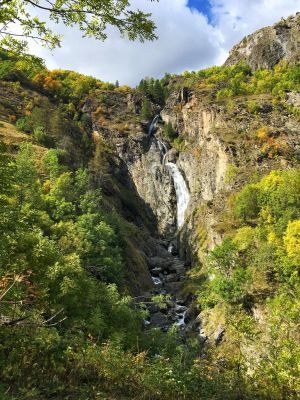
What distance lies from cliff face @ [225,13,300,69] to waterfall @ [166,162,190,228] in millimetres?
58937

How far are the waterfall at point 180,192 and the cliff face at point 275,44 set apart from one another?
193 feet

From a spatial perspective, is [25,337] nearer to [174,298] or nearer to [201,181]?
[174,298]

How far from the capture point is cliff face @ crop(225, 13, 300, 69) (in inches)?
4833

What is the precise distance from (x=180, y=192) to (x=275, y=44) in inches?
2831

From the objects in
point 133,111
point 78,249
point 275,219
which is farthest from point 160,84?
point 78,249

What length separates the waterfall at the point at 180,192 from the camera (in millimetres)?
96481

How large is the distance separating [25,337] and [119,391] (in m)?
2.83

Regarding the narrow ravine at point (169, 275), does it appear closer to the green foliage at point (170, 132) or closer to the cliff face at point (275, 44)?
the green foliage at point (170, 132)

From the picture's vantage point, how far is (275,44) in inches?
5010

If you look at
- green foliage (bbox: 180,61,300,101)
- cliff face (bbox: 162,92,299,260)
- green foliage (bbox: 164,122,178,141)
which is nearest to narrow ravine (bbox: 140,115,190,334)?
green foliage (bbox: 164,122,178,141)

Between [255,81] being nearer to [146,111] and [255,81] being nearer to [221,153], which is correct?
[146,111]

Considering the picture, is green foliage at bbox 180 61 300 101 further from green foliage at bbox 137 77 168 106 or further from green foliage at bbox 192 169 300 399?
green foliage at bbox 192 169 300 399

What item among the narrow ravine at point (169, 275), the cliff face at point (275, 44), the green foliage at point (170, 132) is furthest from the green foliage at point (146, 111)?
the cliff face at point (275, 44)

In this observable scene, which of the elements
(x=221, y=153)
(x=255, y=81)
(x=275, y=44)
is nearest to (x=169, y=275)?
(x=221, y=153)
